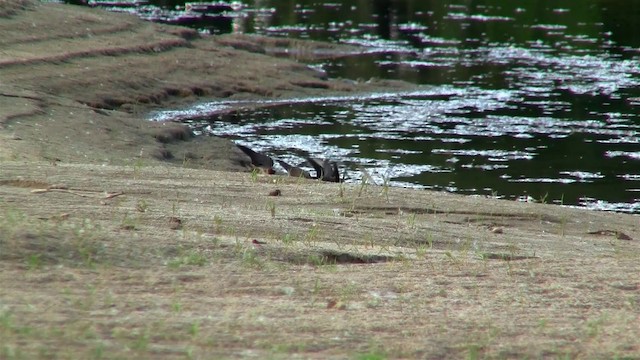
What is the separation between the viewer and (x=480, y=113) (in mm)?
17797

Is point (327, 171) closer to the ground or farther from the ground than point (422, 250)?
closer to the ground

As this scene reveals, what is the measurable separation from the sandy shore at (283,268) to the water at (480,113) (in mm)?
2670

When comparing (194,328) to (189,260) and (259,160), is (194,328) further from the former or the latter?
(259,160)

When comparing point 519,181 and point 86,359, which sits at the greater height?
point 86,359

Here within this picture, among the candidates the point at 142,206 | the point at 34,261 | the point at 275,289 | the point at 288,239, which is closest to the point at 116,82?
the point at 142,206

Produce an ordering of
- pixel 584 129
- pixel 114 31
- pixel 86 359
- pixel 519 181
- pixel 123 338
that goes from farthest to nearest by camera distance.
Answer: pixel 114 31
pixel 584 129
pixel 519 181
pixel 123 338
pixel 86 359

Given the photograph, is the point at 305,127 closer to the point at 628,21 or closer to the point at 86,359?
the point at 86,359

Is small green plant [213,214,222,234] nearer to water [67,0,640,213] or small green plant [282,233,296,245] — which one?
small green plant [282,233,296,245]

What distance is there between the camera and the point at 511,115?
17.5m

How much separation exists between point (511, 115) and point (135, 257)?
1281 centimetres

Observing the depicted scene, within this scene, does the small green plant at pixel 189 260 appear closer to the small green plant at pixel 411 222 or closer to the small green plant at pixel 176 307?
the small green plant at pixel 176 307

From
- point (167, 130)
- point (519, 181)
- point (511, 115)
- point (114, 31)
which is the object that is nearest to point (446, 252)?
point (519, 181)

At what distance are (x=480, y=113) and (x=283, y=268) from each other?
40.9 ft

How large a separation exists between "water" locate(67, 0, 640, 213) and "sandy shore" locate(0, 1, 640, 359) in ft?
8.76
